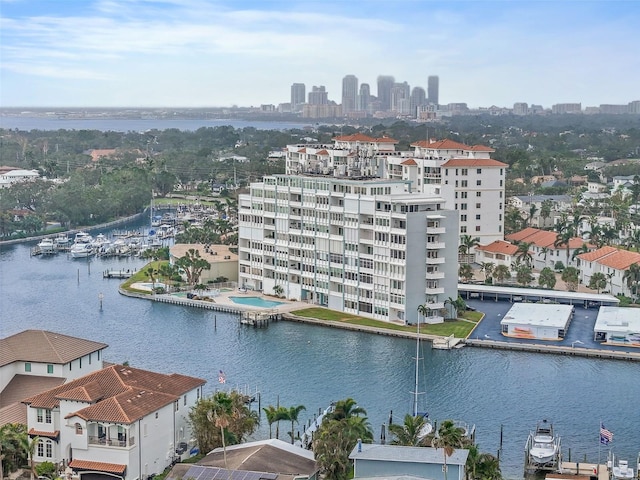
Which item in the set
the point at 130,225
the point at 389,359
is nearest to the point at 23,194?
the point at 130,225

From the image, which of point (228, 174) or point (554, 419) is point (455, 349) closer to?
point (554, 419)

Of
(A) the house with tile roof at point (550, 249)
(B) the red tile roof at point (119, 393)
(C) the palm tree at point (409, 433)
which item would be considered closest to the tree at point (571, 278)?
(A) the house with tile roof at point (550, 249)

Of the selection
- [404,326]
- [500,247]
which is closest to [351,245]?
[404,326]

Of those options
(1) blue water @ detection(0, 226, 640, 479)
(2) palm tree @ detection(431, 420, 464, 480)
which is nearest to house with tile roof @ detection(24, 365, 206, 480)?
(1) blue water @ detection(0, 226, 640, 479)

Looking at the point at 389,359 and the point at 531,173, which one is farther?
the point at 531,173

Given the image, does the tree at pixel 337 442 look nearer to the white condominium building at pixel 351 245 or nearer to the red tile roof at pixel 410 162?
the white condominium building at pixel 351 245
